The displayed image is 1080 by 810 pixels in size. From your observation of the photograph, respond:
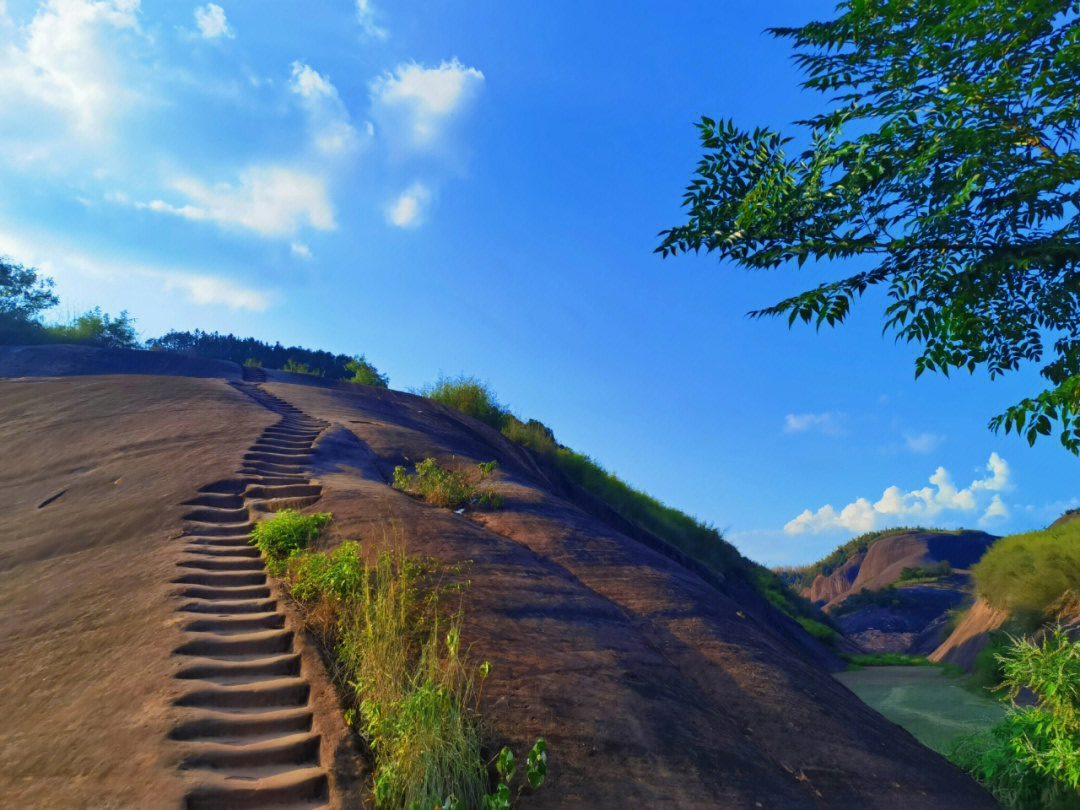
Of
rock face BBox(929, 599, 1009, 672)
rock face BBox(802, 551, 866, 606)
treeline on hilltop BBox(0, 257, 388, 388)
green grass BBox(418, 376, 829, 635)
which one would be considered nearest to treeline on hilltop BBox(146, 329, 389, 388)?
treeline on hilltop BBox(0, 257, 388, 388)

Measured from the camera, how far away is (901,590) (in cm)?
4112

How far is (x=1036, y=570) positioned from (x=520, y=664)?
10.6 metres

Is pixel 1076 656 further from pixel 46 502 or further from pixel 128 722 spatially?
pixel 46 502

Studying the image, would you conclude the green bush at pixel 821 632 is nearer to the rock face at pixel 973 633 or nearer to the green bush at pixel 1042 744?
the rock face at pixel 973 633

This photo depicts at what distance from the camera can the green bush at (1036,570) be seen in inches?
443

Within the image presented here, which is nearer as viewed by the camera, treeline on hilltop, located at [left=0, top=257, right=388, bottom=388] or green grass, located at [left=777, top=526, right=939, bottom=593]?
treeline on hilltop, located at [left=0, top=257, right=388, bottom=388]

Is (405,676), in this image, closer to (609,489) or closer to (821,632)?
(609,489)

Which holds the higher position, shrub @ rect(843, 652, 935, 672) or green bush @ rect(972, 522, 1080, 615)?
green bush @ rect(972, 522, 1080, 615)

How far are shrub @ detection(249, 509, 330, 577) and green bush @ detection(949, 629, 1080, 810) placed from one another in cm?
530

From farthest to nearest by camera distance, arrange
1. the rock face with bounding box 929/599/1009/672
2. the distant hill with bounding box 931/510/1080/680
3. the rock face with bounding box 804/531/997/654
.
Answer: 1. the rock face with bounding box 804/531/997/654
2. the rock face with bounding box 929/599/1009/672
3. the distant hill with bounding box 931/510/1080/680

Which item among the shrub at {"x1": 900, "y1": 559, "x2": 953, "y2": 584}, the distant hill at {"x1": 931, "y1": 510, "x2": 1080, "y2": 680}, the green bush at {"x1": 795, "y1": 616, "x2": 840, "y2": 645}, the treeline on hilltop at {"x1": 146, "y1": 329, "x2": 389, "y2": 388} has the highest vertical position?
the treeline on hilltop at {"x1": 146, "y1": 329, "x2": 389, "y2": 388}

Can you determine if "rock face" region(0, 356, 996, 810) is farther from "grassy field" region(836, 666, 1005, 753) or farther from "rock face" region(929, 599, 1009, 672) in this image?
"rock face" region(929, 599, 1009, 672)

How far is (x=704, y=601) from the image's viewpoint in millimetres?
7027

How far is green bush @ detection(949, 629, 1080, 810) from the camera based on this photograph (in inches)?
194
